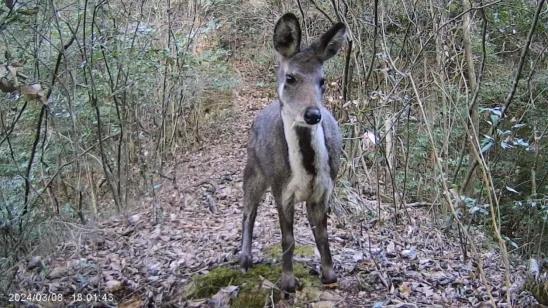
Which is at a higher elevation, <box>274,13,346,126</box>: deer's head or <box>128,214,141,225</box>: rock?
<box>274,13,346,126</box>: deer's head

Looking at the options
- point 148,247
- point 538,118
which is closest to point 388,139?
point 538,118

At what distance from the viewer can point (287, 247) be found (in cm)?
458

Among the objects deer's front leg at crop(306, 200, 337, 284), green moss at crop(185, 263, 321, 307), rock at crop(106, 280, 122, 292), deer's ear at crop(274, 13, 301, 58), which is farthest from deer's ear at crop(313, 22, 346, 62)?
rock at crop(106, 280, 122, 292)

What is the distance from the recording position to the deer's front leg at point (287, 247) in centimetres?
457

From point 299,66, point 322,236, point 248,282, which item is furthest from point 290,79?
point 248,282

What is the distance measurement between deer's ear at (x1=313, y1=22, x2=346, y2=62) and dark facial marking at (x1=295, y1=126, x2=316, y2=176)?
0.58m

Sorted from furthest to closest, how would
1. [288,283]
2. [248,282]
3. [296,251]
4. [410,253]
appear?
[410,253] < [296,251] < [248,282] < [288,283]

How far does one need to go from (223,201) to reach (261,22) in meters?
7.89

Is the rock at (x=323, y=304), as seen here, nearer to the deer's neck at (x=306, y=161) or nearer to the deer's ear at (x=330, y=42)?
the deer's neck at (x=306, y=161)

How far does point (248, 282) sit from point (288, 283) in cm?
38

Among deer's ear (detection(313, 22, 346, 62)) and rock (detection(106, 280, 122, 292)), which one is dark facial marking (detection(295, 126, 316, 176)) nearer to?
deer's ear (detection(313, 22, 346, 62))

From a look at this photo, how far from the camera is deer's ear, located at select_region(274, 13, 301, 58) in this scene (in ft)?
14.2

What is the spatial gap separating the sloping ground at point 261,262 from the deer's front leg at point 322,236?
11 cm

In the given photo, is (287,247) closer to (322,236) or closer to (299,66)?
(322,236)
